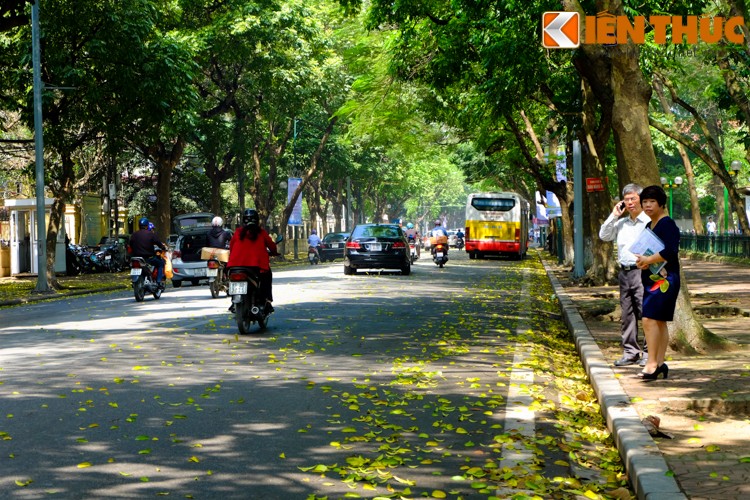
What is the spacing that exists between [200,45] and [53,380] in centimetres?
2603

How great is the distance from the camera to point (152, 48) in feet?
95.0

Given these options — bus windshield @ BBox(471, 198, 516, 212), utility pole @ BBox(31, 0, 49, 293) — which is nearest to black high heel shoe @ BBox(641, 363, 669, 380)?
utility pole @ BBox(31, 0, 49, 293)

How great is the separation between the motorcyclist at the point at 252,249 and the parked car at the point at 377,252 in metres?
17.4

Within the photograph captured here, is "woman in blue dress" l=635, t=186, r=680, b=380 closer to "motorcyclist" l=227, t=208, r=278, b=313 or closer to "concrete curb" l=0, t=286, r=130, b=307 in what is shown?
"motorcyclist" l=227, t=208, r=278, b=313

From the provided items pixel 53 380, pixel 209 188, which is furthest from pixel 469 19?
pixel 209 188

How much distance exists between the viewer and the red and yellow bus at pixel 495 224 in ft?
184

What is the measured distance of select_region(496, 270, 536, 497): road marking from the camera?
686 cm

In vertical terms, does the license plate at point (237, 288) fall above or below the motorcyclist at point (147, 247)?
below

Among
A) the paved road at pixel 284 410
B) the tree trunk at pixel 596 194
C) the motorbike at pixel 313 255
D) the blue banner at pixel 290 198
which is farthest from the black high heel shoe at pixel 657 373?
the blue banner at pixel 290 198

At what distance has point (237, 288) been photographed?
14523 millimetres

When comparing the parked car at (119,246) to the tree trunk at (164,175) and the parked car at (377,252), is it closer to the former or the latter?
the tree trunk at (164,175)

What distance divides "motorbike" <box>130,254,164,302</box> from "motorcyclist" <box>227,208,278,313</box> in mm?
7458

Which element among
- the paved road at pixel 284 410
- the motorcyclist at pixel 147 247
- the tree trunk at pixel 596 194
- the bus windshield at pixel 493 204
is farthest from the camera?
the bus windshield at pixel 493 204

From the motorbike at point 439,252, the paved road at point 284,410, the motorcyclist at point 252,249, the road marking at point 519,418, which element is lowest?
the road marking at point 519,418
